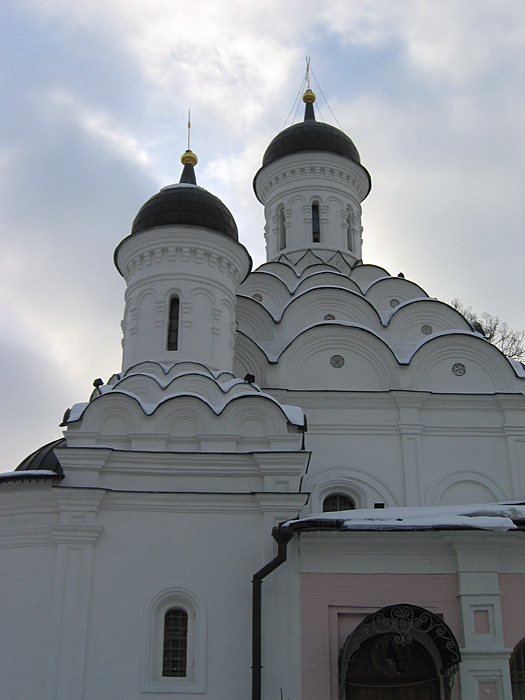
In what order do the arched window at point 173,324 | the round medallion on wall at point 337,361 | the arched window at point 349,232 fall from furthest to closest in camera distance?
1. the arched window at point 349,232
2. the round medallion on wall at point 337,361
3. the arched window at point 173,324

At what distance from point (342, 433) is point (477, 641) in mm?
3775

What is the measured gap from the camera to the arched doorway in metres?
6.80

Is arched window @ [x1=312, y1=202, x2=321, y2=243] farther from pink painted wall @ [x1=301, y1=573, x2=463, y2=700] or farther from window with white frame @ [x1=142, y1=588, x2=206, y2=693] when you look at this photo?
window with white frame @ [x1=142, y1=588, x2=206, y2=693]

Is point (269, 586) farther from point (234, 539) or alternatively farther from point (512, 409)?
point (512, 409)

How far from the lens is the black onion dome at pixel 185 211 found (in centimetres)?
1034

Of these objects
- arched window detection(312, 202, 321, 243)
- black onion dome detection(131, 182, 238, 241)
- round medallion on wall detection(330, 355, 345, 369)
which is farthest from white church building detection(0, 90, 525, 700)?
arched window detection(312, 202, 321, 243)

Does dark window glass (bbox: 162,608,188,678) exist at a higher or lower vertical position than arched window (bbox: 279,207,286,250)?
lower

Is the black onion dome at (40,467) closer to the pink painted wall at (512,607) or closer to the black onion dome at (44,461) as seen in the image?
the black onion dome at (44,461)

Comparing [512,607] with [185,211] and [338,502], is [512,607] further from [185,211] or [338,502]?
[185,211]

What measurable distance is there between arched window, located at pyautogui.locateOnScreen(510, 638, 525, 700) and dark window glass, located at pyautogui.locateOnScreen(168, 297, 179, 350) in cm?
563

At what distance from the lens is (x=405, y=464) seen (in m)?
10.1

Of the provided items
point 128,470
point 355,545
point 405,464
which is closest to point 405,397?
point 405,464

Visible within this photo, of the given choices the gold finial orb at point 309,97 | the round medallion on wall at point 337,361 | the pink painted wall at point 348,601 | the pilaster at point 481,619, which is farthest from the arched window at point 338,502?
the gold finial orb at point 309,97

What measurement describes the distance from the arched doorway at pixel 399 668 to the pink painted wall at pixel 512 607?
74cm
